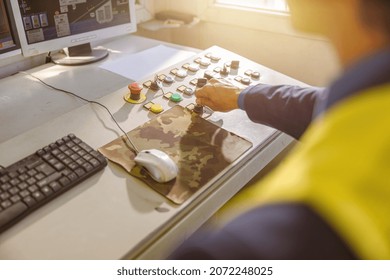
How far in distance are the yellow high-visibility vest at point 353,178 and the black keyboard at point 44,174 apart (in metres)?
0.48

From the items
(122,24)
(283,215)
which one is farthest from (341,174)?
(122,24)

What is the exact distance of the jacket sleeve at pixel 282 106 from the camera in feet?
2.65

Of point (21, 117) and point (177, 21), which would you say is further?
point (177, 21)

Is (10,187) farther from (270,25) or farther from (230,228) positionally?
(270,25)

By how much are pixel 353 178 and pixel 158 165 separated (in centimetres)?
46

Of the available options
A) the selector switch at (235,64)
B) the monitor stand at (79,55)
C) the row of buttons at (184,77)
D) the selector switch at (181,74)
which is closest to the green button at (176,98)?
the row of buttons at (184,77)

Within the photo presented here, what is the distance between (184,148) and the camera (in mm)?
799

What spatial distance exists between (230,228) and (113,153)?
50 cm

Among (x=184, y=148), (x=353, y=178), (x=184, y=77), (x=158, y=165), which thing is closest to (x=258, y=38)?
(x=184, y=77)

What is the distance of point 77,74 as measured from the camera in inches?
45.6

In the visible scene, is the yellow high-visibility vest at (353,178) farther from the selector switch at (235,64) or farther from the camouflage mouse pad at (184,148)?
the selector switch at (235,64)

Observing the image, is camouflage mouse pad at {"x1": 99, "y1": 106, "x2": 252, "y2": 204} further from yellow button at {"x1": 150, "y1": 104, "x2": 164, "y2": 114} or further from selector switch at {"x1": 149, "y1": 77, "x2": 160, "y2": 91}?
selector switch at {"x1": 149, "y1": 77, "x2": 160, "y2": 91}

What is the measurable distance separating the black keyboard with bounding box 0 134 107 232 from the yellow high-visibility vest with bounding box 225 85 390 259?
481mm
